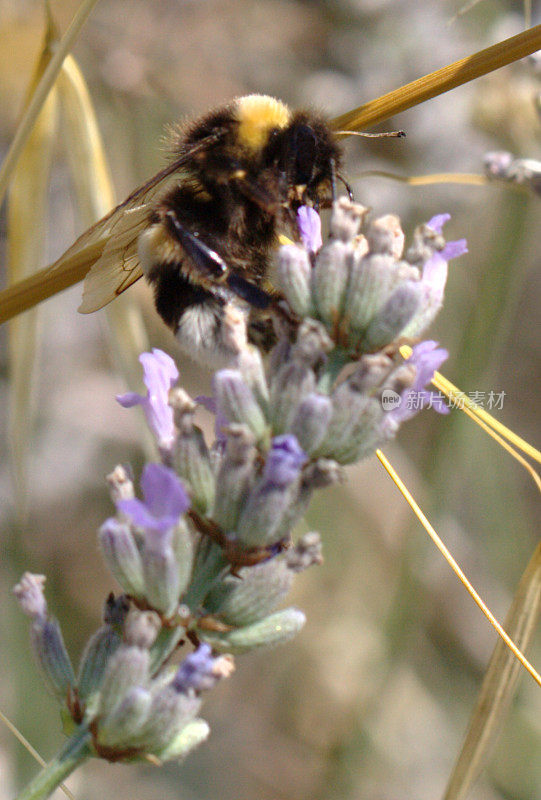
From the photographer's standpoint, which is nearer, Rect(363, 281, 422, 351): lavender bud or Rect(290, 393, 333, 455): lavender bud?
Rect(290, 393, 333, 455): lavender bud

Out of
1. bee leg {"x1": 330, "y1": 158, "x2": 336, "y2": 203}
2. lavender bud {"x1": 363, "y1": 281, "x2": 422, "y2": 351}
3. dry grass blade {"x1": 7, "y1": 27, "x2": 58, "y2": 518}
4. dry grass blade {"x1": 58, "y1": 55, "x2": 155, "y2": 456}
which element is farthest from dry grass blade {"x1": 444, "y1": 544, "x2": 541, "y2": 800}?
dry grass blade {"x1": 7, "y1": 27, "x2": 58, "y2": 518}

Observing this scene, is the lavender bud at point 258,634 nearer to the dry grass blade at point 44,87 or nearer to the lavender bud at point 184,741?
the lavender bud at point 184,741

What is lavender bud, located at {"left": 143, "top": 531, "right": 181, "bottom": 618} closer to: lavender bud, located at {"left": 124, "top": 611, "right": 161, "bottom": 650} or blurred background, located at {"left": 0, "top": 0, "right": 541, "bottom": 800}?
lavender bud, located at {"left": 124, "top": 611, "right": 161, "bottom": 650}

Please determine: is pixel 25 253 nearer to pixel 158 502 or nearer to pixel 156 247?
pixel 156 247

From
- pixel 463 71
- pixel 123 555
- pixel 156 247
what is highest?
pixel 156 247

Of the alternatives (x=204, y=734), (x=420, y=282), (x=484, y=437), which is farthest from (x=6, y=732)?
(x=420, y=282)

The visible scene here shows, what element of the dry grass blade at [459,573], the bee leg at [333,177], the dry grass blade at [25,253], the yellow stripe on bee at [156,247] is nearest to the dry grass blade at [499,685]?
the dry grass blade at [459,573]

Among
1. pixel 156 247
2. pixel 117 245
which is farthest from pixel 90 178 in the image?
pixel 156 247
